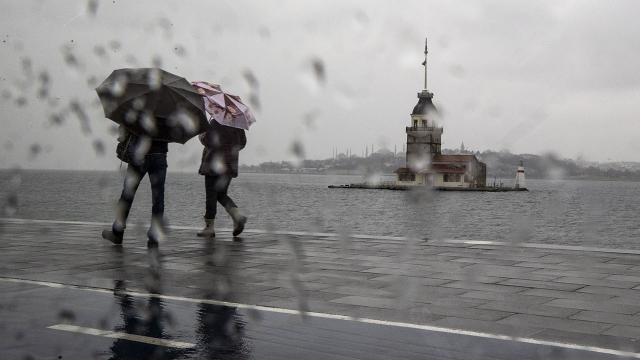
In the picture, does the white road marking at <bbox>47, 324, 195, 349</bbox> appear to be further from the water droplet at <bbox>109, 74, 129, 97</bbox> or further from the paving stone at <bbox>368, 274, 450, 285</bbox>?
the water droplet at <bbox>109, 74, 129, 97</bbox>

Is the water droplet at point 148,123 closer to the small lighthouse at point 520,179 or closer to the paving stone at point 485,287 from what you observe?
the paving stone at point 485,287

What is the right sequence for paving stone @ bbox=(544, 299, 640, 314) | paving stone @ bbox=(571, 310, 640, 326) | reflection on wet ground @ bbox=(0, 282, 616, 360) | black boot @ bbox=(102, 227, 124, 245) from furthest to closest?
black boot @ bbox=(102, 227, 124, 245) → paving stone @ bbox=(544, 299, 640, 314) → paving stone @ bbox=(571, 310, 640, 326) → reflection on wet ground @ bbox=(0, 282, 616, 360)

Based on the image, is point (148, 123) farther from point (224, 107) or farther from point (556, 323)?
point (556, 323)

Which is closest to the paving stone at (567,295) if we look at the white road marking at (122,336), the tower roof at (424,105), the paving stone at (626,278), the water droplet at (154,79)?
the paving stone at (626,278)

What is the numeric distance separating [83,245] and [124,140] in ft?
5.84

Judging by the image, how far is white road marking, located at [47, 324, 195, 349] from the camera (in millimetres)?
4770

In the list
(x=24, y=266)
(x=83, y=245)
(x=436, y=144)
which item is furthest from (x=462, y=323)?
(x=436, y=144)

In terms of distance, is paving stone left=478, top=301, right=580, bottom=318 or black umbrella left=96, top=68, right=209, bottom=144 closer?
paving stone left=478, top=301, right=580, bottom=318

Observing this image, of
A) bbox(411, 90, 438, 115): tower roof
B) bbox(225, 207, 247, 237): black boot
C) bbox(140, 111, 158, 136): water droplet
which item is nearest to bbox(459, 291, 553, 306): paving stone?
bbox(140, 111, 158, 136): water droplet

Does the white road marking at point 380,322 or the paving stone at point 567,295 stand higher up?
the paving stone at point 567,295

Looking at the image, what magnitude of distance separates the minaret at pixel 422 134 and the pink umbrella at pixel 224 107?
385ft

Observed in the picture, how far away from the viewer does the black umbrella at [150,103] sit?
9.95 meters

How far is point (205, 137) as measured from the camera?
11.9 metres

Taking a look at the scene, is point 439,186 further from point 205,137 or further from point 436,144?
point 205,137
